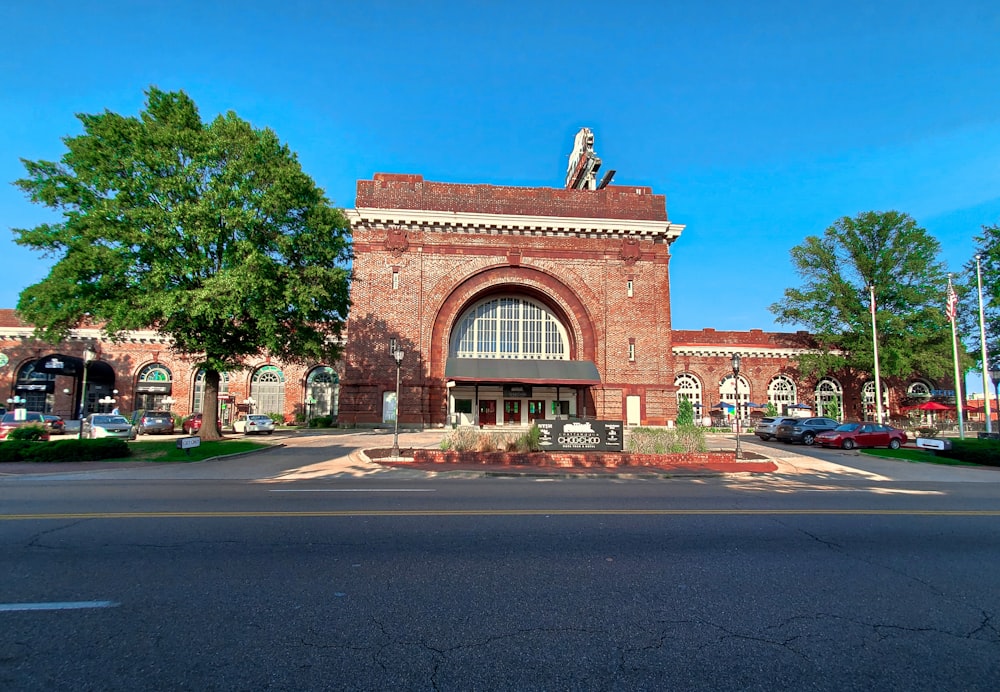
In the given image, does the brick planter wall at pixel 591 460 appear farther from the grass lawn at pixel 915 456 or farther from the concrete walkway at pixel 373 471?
the grass lawn at pixel 915 456

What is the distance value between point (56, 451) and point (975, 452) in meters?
32.8

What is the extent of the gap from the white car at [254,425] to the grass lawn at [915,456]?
31314mm

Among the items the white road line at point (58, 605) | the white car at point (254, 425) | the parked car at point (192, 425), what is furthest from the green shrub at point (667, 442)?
the parked car at point (192, 425)

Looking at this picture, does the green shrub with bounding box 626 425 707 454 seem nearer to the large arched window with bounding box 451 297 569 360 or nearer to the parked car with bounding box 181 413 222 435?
the large arched window with bounding box 451 297 569 360

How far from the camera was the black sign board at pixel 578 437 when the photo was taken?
60.0ft

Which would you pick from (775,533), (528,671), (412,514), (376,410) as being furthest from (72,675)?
(376,410)

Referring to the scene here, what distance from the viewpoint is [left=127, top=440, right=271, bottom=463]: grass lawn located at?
1842 cm

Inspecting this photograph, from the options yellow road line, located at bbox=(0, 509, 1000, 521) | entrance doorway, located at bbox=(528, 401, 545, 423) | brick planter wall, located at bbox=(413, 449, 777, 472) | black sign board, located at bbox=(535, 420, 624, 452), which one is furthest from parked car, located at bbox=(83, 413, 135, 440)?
entrance doorway, located at bbox=(528, 401, 545, 423)

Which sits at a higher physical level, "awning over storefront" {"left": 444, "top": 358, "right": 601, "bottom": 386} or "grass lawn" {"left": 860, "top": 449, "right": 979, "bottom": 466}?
"awning over storefront" {"left": 444, "top": 358, "right": 601, "bottom": 386}

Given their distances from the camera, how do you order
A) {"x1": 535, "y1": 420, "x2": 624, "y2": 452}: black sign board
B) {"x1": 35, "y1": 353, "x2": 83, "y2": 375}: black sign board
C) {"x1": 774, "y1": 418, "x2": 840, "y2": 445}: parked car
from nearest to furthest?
{"x1": 535, "y1": 420, "x2": 624, "y2": 452}: black sign board < {"x1": 774, "y1": 418, "x2": 840, "y2": 445}: parked car < {"x1": 35, "y1": 353, "x2": 83, "y2": 375}: black sign board

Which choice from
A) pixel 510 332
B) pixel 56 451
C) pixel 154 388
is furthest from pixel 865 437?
pixel 154 388

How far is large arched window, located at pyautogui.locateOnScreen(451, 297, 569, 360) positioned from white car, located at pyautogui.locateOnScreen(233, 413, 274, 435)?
512 inches

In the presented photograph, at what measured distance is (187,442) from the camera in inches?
738

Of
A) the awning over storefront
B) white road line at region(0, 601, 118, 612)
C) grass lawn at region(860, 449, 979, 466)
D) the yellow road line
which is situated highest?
the awning over storefront
